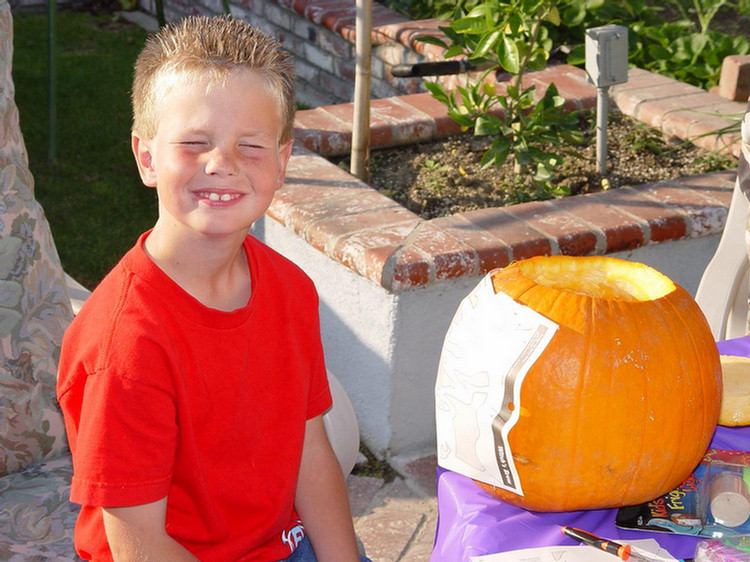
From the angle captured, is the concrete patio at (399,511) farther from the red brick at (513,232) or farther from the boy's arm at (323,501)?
the boy's arm at (323,501)

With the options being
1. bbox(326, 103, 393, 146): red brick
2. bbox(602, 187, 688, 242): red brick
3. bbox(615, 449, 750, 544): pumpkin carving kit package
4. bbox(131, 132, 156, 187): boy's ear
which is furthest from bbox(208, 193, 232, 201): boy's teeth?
bbox(326, 103, 393, 146): red brick

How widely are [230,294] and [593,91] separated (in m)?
2.56

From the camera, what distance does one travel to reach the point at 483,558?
1309 millimetres

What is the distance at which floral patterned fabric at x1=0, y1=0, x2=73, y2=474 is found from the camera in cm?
210

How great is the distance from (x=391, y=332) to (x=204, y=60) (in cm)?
133

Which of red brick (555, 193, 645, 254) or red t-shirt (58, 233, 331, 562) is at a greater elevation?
red t-shirt (58, 233, 331, 562)

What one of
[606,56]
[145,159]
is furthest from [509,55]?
[145,159]

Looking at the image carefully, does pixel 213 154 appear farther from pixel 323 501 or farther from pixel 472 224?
pixel 472 224

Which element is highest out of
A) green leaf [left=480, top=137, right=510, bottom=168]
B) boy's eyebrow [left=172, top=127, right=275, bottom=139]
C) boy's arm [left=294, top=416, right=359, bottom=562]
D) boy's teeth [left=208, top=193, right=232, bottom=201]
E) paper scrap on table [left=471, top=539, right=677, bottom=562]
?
boy's eyebrow [left=172, top=127, right=275, bottom=139]

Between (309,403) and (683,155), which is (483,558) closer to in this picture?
(309,403)

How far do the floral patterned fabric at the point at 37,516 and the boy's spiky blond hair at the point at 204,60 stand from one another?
2.76 feet

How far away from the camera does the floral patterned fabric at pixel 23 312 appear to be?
2096mm

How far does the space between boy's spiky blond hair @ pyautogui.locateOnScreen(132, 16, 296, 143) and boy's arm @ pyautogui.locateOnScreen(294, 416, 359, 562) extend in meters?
0.58

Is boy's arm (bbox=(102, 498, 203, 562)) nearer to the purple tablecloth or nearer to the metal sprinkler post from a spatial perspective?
the purple tablecloth
